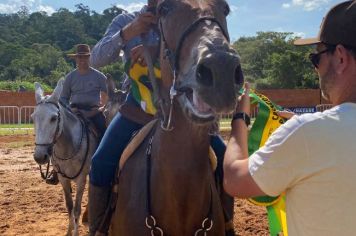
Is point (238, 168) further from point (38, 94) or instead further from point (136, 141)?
point (38, 94)

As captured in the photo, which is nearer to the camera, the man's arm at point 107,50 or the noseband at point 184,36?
the noseband at point 184,36

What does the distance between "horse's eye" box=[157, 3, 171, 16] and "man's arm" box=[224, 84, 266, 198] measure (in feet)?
2.95

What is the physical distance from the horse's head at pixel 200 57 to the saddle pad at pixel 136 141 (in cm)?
57

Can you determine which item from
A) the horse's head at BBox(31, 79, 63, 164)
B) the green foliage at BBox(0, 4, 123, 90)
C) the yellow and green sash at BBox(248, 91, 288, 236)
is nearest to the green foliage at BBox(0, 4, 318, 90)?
the green foliage at BBox(0, 4, 123, 90)

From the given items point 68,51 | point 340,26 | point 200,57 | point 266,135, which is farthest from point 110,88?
point 68,51

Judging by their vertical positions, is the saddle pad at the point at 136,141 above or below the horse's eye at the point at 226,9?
below

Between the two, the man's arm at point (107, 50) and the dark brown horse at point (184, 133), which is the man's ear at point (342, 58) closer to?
the dark brown horse at point (184, 133)

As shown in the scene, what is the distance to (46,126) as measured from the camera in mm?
7461

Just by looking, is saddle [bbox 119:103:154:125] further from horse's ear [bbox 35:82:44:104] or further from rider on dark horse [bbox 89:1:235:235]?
horse's ear [bbox 35:82:44:104]

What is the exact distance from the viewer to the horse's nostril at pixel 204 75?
230 cm

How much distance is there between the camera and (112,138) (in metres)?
3.81

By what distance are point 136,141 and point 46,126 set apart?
4.32 metres

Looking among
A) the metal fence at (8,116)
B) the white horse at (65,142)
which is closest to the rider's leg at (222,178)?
the white horse at (65,142)

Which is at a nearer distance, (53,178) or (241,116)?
(241,116)
